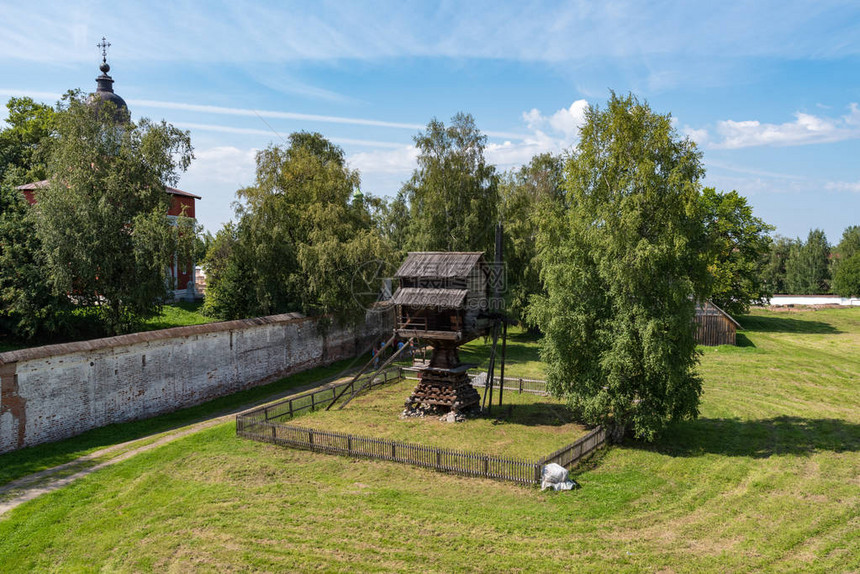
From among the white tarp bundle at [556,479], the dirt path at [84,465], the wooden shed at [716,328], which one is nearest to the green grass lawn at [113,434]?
the dirt path at [84,465]

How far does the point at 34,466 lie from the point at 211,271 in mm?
28730

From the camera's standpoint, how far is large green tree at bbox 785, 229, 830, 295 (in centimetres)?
9769

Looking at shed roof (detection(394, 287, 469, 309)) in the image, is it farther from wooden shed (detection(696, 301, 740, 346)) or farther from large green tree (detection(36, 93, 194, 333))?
wooden shed (detection(696, 301, 740, 346))

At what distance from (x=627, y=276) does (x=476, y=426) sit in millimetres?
9093

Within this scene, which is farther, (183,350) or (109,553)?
(183,350)

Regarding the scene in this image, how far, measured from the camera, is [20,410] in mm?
19672

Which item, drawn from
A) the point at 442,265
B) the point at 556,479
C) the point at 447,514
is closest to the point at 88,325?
the point at 442,265

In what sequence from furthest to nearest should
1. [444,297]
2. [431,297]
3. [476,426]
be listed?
1. [431,297]
2. [444,297]
3. [476,426]

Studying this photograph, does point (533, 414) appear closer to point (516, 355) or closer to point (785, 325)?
point (516, 355)

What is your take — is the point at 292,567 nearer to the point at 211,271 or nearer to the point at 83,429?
the point at 83,429

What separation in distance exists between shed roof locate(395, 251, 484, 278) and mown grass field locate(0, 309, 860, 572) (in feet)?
28.6

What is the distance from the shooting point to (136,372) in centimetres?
2386

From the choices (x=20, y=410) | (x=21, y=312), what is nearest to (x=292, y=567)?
(x=20, y=410)

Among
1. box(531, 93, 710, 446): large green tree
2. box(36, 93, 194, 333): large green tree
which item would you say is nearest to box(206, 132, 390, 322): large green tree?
box(36, 93, 194, 333): large green tree
